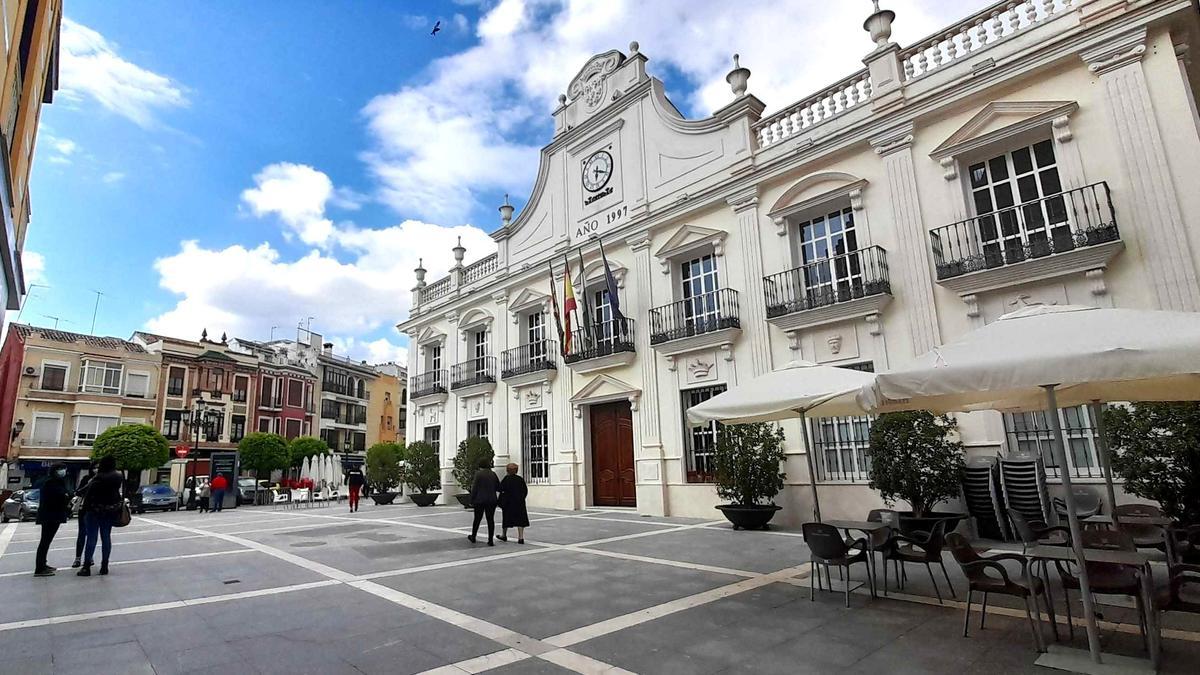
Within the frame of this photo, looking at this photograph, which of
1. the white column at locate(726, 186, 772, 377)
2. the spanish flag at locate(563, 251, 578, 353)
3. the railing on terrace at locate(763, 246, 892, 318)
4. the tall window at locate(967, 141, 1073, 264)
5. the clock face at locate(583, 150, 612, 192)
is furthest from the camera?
the clock face at locate(583, 150, 612, 192)

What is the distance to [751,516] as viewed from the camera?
1034 centimetres

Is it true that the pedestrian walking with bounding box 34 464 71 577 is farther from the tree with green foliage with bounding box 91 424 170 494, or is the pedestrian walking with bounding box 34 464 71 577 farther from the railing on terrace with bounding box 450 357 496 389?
the tree with green foliage with bounding box 91 424 170 494

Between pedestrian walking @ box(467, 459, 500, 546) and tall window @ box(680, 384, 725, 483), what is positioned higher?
tall window @ box(680, 384, 725, 483)

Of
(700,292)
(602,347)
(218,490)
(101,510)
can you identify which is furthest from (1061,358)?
(218,490)

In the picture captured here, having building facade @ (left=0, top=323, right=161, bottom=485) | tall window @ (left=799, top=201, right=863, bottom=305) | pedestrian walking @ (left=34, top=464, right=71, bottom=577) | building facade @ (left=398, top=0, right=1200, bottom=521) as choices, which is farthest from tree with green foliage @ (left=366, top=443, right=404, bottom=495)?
building facade @ (left=0, top=323, right=161, bottom=485)

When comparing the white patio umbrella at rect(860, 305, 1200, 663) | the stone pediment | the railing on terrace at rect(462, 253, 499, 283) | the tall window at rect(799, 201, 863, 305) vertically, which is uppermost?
the railing on terrace at rect(462, 253, 499, 283)

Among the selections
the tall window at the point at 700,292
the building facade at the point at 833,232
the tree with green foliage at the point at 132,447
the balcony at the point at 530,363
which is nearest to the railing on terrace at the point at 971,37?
the building facade at the point at 833,232

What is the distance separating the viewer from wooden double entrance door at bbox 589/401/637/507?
14.7m

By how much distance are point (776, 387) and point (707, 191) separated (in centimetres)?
829

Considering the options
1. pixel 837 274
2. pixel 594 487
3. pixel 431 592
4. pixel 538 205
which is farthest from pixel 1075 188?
pixel 538 205

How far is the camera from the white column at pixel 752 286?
1203 centimetres

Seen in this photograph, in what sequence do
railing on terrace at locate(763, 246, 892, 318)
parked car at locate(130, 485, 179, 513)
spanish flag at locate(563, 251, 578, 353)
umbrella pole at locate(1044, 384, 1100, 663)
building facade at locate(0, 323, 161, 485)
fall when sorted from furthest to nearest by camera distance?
building facade at locate(0, 323, 161, 485), parked car at locate(130, 485, 179, 513), spanish flag at locate(563, 251, 578, 353), railing on terrace at locate(763, 246, 892, 318), umbrella pole at locate(1044, 384, 1100, 663)

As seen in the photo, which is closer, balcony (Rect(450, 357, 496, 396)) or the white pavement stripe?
the white pavement stripe

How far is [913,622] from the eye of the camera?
4641mm
